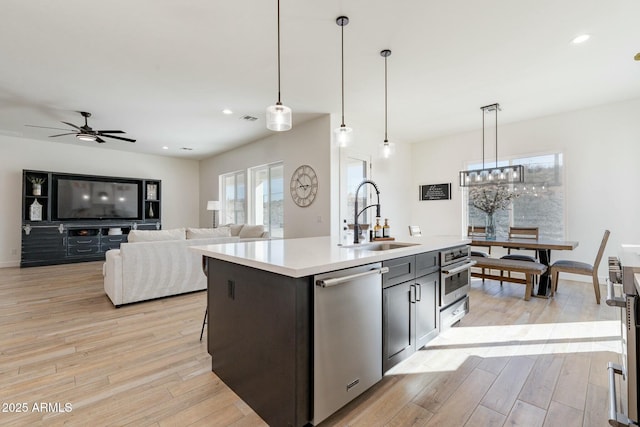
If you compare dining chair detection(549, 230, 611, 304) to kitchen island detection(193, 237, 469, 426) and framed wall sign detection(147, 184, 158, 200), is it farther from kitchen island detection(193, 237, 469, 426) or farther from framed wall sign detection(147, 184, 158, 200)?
framed wall sign detection(147, 184, 158, 200)

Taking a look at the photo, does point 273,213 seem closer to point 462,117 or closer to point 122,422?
point 462,117

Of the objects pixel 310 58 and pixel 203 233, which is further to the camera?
pixel 203 233

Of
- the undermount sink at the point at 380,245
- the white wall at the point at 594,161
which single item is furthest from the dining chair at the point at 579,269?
the undermount sink at the point at 380,245

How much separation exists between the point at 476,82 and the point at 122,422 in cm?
467

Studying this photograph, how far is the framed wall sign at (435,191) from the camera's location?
6.13 meters

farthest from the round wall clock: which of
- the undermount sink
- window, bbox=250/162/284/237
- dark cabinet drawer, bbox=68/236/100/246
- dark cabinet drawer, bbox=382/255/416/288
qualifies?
dark cabinet drawer, bbox=68/236/100/246

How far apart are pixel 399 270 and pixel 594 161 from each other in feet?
15.3

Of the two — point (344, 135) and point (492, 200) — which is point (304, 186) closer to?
point (344, 135)

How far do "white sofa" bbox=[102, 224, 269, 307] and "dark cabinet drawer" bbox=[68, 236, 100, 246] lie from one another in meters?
3.79

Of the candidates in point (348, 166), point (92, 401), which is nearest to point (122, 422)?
point (92, 401)

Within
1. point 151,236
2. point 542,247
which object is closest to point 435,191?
point 542,247

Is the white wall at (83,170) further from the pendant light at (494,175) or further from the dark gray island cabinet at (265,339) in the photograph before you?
the pendant light at (494,175)

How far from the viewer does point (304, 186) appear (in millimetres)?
5254

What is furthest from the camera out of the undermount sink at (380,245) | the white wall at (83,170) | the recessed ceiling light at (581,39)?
the white wall at (83,170)
